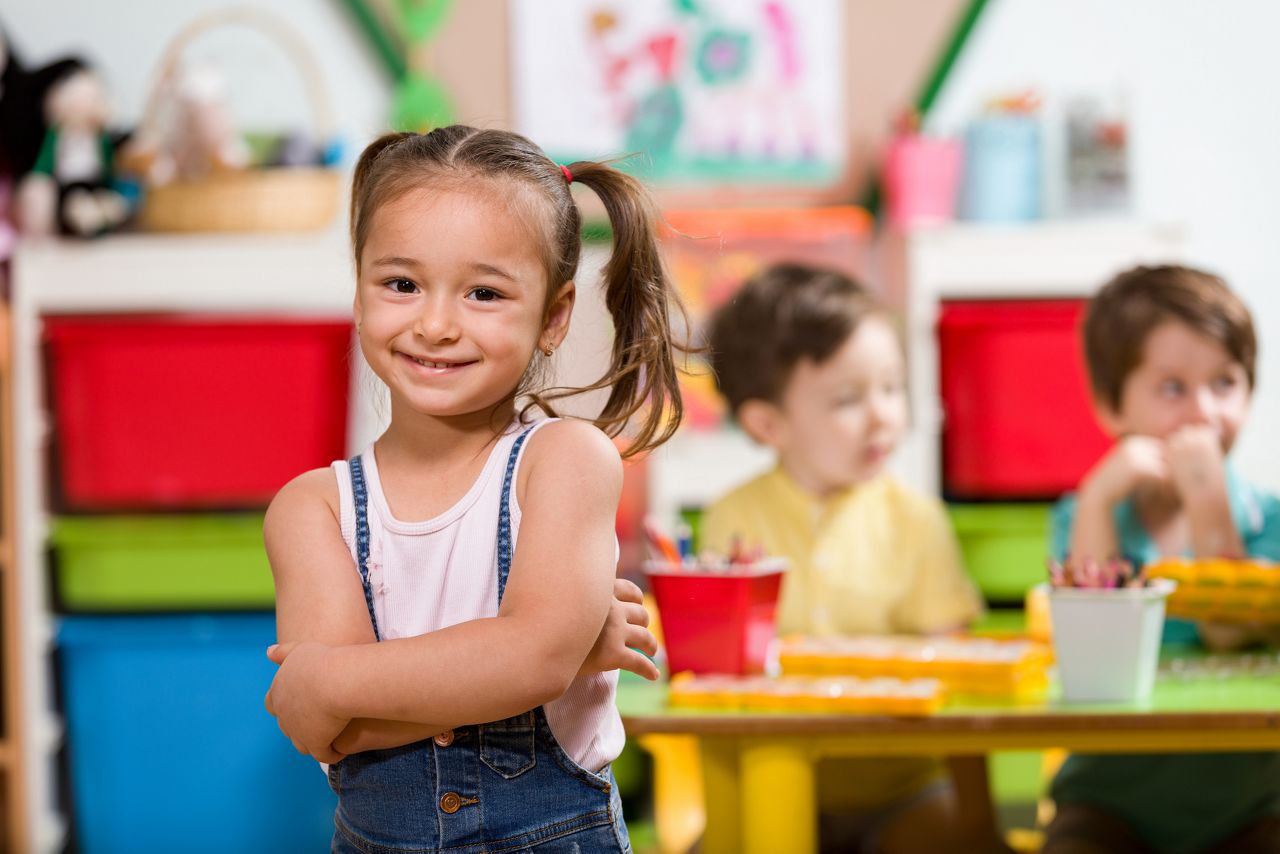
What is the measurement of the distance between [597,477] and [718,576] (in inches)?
16.3

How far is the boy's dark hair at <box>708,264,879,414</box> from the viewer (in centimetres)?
163

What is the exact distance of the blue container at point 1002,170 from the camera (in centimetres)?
225

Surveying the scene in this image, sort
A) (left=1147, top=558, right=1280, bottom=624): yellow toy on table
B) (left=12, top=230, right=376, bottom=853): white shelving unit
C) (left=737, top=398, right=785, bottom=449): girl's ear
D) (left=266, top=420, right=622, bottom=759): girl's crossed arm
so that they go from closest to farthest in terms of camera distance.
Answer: (left=266, top=420, right=622, bottom=759): girl's crossed arm < (left=1147, top=558, right=1280, bottom=624): yellow toy on table < (left=737, top=398, right=785, bottom=449): girl's ear < (left=12, top=230, right=376, bottom=853): white shelving unit

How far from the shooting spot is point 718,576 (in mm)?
1191

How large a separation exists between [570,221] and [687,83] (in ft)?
5.61

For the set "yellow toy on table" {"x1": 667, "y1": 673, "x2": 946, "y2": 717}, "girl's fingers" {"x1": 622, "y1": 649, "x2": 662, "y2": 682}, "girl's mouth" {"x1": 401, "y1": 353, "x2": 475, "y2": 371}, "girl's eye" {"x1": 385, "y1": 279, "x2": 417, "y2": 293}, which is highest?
"girl's eye" {"x1": 385, "y1": 279, "x2": 417, "y2": 293}

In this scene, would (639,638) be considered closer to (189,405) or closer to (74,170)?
(189,405)

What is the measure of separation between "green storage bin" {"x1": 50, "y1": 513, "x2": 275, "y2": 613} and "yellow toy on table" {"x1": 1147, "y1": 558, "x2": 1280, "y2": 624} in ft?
4.35

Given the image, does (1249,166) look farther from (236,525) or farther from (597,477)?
(597,477)

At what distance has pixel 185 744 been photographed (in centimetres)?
212

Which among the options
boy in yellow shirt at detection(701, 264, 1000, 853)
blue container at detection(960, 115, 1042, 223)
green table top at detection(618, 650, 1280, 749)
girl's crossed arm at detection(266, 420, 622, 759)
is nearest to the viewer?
girl's crossed arm at detection(266, 420, 622, 759)

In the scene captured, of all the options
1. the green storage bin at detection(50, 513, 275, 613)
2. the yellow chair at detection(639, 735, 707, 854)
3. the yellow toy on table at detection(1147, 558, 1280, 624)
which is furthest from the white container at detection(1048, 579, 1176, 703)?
the green storage bin at detection(50, 513, 275, 613)

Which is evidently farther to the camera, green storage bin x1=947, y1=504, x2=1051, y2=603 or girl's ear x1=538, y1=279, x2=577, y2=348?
green storage bin x1=947, y1=504, x2=1051, y2=603

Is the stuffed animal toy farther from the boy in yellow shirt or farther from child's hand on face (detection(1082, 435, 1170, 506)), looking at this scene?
child's hand on face (detection(1082, 435, 1170, 506))
